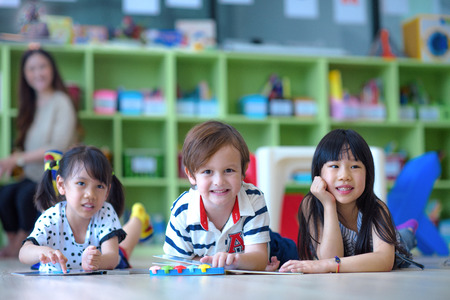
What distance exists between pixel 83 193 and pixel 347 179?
2.32 ft

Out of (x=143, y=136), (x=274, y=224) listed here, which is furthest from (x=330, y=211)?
(x=143, y=136)

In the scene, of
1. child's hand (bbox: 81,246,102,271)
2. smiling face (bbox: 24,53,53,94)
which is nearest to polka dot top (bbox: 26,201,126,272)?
child's hand (bbox: 81,246,102,271)

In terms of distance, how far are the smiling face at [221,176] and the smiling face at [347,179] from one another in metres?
0.25

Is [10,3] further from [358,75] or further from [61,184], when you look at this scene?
[61,184]

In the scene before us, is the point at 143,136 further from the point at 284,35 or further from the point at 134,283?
the point at 134,283

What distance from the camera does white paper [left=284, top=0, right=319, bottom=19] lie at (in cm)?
450

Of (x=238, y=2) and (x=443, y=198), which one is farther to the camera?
(x=443, y=198)

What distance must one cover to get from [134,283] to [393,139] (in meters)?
3.80

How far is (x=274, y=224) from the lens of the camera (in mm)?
2469

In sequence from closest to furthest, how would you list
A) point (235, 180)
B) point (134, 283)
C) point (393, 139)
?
point (134, 283), point (235, 180), point (393, 139)

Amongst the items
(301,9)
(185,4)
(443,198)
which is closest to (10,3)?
(185,4)

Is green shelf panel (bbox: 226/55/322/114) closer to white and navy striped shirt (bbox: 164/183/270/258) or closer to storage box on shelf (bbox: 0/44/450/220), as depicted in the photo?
storage box on shelf (bbox: 0/44/450/220)

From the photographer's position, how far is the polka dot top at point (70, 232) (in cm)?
161

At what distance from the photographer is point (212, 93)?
13.9 feet
